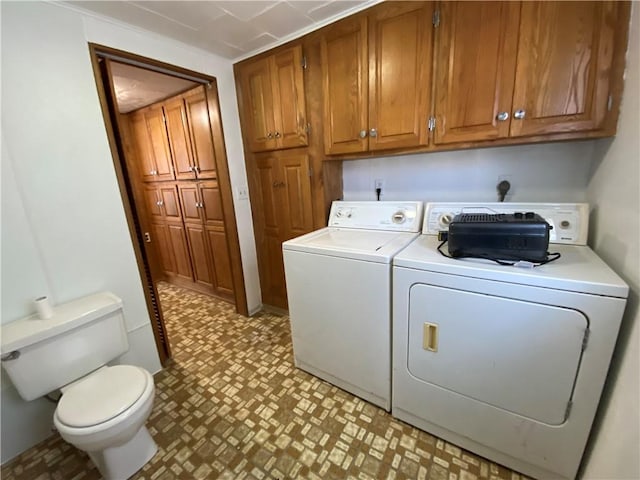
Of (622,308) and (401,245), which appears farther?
(401,245)

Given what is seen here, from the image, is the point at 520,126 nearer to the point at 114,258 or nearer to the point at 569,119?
the point at 569,119

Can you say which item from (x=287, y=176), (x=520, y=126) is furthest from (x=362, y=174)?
(x=520, y=126)

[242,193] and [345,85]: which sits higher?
[345,85]

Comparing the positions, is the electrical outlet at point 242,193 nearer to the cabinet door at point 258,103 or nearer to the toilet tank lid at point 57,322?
the cabinet door at point 258,103

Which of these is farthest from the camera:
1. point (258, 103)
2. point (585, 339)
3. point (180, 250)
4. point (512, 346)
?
point (180, 250)

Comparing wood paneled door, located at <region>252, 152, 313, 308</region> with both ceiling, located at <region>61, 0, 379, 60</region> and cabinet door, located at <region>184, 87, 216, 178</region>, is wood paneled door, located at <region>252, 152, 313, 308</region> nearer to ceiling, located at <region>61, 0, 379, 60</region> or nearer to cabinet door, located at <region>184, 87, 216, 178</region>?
cabinet door, located at <region>184, 87, 216, 178</region>

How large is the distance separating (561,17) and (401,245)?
1.15 m

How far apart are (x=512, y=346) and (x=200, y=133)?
8.88ft

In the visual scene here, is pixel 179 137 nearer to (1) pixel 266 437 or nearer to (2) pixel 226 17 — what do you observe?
(2) pixel 226 17

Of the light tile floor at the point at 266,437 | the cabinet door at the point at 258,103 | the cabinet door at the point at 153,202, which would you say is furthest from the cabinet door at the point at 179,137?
the light tile floor at the point at 266,437

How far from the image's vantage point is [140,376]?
134 centimetres

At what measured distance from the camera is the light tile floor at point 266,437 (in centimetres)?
126

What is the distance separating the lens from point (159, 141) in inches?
114

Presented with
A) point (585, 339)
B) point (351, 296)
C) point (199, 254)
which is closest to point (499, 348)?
point (585, 339)
